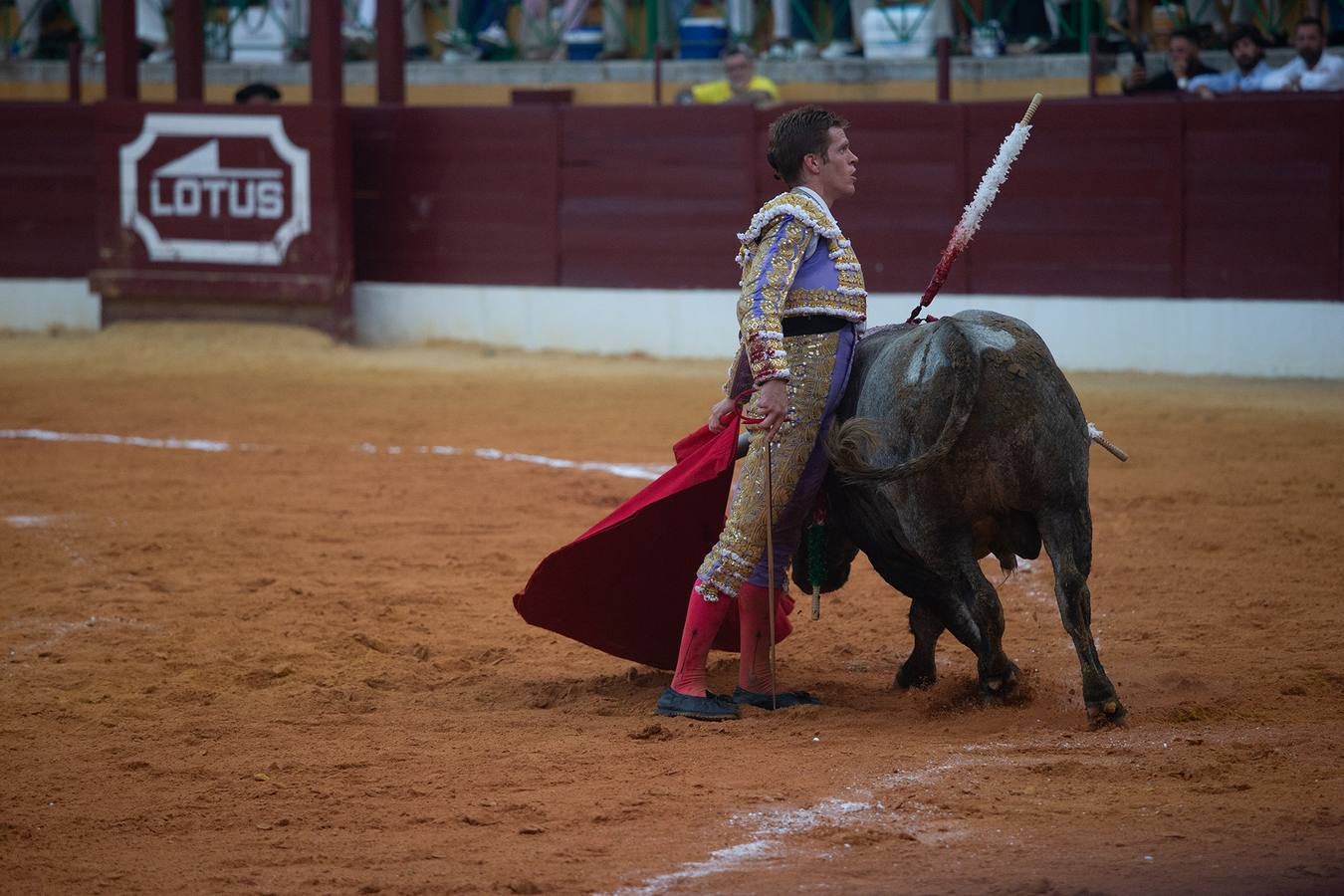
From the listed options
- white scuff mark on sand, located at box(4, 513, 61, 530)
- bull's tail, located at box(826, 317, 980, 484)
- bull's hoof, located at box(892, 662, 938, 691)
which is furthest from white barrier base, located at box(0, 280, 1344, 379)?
bull's tail, located at box(826, 317, 980, 484)

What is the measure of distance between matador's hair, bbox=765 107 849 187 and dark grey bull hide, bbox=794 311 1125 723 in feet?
1.46

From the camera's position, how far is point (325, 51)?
1200 cm

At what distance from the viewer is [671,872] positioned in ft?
9.40

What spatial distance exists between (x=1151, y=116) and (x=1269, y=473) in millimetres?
3965

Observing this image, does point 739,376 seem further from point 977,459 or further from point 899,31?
point 899,31

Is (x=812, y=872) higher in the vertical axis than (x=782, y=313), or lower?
lower

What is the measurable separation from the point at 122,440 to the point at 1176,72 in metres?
6.63

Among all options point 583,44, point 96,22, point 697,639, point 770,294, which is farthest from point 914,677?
point 96,22

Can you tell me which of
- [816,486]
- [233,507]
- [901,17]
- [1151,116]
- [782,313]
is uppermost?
[901,17]

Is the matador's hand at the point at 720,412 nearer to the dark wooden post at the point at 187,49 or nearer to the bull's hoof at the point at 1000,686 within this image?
the bull's hoof at the point at 1000,686

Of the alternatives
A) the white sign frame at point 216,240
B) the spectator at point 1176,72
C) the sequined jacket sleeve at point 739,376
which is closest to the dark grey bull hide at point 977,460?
the sequined jacket sleeve at point 739,376

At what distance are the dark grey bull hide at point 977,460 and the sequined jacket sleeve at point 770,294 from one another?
0.22 metres

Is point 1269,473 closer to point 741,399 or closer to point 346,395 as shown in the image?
point 741,399

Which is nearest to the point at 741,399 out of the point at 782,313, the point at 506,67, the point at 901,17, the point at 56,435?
the point at 782,313
